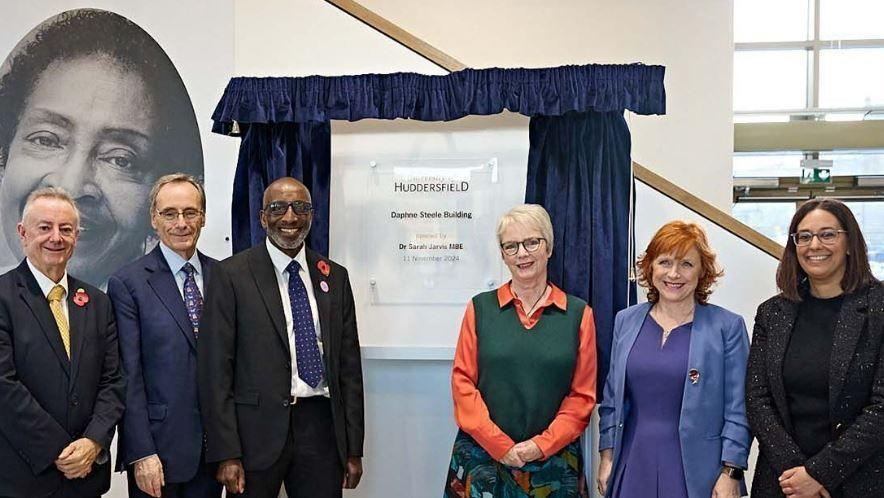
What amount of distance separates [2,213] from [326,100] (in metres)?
1.87

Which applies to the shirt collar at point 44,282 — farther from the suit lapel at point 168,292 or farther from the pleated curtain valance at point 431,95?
the pleated curtain valance at point 431,95

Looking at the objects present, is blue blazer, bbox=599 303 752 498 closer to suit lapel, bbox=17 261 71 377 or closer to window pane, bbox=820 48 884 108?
suit lapel, bbox=17 261 71 377

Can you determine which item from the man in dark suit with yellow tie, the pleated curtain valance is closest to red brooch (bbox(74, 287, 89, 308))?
the man in dark suit with yellow tie

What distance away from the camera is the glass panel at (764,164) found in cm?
710

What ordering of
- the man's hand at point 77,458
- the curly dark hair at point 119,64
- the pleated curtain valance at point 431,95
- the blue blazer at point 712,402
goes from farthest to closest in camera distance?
the curly dark hair at point 119,64, the pleated curtain valance at point 431,95, the blue blazer at point 712,402, the man's hand at point 77,458

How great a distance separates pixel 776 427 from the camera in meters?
2.20

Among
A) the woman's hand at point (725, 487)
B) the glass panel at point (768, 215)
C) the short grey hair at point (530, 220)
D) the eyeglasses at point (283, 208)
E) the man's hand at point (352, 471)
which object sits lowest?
the man's hand at point (352, 471)

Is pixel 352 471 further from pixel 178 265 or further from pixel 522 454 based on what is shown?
pixel 178 265

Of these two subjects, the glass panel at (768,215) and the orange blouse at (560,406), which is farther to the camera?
the glass panel at (768,215)

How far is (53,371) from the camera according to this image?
7.33ft

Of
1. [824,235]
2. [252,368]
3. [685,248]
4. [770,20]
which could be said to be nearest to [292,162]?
[252,368]

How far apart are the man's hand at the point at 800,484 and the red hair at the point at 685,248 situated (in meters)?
0.58

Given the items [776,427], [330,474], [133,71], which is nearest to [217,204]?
[133,71]

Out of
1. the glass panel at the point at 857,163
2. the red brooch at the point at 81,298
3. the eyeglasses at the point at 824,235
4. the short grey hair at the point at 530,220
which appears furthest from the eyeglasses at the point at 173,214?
the glass panel at the point at 857,163
